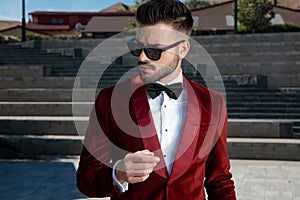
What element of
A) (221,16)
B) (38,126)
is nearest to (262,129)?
(38,126)

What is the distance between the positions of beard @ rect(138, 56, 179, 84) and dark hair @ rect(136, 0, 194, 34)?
0.16m

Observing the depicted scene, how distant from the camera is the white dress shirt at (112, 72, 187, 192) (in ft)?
6.84

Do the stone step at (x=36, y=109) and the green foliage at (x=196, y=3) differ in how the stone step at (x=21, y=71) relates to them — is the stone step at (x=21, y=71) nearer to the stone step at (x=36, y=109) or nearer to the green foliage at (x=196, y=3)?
the stone step at (x=36, y=109)

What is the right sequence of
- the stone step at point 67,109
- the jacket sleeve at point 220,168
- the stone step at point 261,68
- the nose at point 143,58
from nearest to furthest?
the nose at point 143,58 < the jacket sleeve at point 220,168 < the stone step at point 67,109 < the stone step at point 261,68

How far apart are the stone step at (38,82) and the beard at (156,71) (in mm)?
12468

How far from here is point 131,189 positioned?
6.84ft

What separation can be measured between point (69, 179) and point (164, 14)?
684 cm

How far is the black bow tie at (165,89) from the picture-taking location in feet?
A: 6.67

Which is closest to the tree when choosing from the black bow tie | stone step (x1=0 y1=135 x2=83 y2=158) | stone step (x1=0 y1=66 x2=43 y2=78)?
stone step (x1=0 y1=66 x2=43 y2=78)

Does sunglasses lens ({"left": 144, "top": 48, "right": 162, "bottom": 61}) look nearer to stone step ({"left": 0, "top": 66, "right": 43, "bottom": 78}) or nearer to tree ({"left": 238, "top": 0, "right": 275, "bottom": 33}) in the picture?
stone step ({"left": 0, "top": 66, "right": 43, "bottom": 78})

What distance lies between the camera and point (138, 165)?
1745 millimetres

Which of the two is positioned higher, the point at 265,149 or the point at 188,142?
the point at 188,142

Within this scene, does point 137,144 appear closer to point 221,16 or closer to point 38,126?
point 38,126

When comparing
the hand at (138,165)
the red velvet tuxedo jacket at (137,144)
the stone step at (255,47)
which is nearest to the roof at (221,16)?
the stone step at (255,47)
